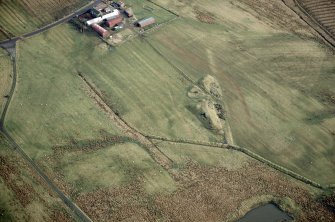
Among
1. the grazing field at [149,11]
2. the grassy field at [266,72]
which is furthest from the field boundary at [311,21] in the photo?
the grazing field at [149,11]

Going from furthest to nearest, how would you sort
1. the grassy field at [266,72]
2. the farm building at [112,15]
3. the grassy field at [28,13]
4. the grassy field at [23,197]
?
the farm building at [112,15] < the grassy field at [28,13] < the grassy field at [266,72] < the grassy field at [23,197]

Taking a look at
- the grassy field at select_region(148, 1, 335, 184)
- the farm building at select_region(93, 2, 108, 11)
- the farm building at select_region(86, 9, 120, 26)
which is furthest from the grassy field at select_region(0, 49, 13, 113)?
the grassy field at select_region(148, 1, 335, 184)


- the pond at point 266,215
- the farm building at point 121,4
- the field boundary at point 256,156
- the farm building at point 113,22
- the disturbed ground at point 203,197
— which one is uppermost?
the farm building at point 121,4

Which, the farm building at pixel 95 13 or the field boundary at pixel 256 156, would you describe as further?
the farm building at pixel 95 13

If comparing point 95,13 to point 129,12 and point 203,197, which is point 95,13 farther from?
point 203,197

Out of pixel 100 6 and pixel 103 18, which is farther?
pixel 100 6

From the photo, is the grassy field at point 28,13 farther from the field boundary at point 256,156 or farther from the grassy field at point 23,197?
the field boundary at point 256,156

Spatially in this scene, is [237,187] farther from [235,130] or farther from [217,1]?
[217,1]

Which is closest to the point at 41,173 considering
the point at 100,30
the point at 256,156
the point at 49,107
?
the point at 49,107
